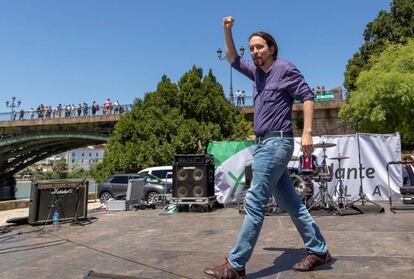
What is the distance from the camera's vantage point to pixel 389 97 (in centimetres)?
1933

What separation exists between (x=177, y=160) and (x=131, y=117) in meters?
17.4

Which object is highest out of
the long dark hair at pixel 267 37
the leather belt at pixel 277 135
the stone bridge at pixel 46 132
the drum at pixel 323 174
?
the stone bridge at pixel 46 132

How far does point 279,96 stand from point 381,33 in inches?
1379

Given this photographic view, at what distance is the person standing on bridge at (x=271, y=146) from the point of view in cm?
335

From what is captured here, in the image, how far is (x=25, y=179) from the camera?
15750cm

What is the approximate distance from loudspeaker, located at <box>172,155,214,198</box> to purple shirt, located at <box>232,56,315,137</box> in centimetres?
694

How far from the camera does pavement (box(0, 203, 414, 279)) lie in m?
3.58

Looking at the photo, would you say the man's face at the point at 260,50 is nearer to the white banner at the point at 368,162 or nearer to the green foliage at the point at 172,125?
the white banner at the point at 368,162

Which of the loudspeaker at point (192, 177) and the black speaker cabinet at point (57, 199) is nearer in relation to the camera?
the black speaker cabinet at point (57, 199)

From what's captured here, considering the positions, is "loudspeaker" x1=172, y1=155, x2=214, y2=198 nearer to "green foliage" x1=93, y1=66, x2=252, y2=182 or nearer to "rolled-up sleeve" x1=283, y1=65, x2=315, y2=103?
"rolled-up sleeve" x1=283, y1=65, x2=315, y2=103

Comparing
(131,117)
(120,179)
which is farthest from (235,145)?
(131,117)

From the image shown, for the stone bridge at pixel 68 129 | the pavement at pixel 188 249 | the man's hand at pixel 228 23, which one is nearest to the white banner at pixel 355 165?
the pavement at pixel 188 249

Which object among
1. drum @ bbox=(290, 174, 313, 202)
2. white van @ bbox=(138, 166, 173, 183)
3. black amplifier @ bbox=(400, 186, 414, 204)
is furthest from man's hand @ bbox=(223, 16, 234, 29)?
white van @ bbox=(138, 166, 173, 183)

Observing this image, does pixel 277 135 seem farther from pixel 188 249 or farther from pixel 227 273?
pixel 188 249
